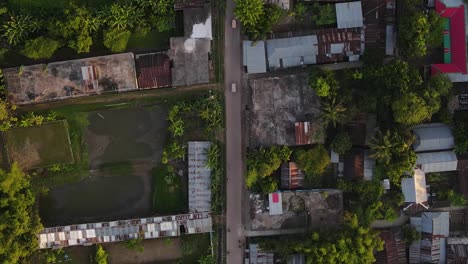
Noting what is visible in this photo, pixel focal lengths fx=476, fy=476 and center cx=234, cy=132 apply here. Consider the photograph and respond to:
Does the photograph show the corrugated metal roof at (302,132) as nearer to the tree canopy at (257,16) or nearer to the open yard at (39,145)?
the tree canopy at (257,16)

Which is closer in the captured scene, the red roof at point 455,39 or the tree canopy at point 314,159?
the tree canopy at point 314,159

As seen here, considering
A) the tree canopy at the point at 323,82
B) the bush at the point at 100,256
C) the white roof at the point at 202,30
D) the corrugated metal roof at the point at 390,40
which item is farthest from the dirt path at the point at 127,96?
the corrugated metal roof at the point at 390,40

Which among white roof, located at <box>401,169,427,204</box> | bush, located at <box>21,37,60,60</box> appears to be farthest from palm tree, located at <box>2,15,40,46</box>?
white roof, located at <box>401,169,427,204</box>

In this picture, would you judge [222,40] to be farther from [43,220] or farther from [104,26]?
[43,220]

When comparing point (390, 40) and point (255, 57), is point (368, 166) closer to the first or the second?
point (390, 40)

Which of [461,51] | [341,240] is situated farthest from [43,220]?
[461,51]

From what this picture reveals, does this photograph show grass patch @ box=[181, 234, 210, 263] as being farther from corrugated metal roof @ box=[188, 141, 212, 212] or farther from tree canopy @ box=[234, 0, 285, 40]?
tree canopy @ box=[234, 0, 285, 40]

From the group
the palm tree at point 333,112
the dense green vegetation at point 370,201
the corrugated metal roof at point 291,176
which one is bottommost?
the dense green vegetation at point 370,201
